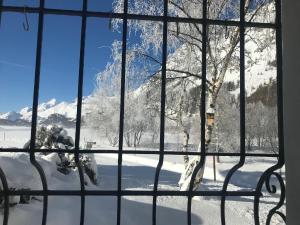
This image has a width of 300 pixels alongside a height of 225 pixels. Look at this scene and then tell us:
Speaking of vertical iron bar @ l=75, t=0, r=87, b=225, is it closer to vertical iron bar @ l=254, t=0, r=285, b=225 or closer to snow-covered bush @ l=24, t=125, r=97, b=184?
vertical iron bar @ l=254, t=0, r=285, b=225

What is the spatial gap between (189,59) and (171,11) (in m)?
1.51

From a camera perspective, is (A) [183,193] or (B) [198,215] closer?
(A) [183,193]

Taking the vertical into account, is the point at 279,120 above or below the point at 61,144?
above

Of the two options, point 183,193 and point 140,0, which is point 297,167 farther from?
point 140,0

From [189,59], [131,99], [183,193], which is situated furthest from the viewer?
[131,99]

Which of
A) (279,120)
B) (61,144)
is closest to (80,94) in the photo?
(279,120)

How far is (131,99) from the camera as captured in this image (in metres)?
12.2

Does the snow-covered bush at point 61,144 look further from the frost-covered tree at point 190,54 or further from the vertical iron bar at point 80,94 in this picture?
the vertical iron bar at point 80,94

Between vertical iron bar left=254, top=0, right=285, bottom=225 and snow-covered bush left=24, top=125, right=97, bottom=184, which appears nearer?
vertical iron bar left=254, top=0, right=285, bottom=225

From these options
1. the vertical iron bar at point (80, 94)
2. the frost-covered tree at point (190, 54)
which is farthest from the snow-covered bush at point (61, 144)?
the vertical iron bar at point (80, 94)

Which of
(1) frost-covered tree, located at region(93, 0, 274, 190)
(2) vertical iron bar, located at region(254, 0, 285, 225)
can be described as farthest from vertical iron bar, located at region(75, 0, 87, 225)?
(1) frost-covered tree, located at region(93, 0, 274, 190)

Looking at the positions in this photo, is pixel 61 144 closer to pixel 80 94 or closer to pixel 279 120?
pixel 80 94

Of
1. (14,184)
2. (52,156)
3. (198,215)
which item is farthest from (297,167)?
(52,156)

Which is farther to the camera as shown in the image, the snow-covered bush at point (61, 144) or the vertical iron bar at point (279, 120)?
the snow-covered bush at point (61, 144)
